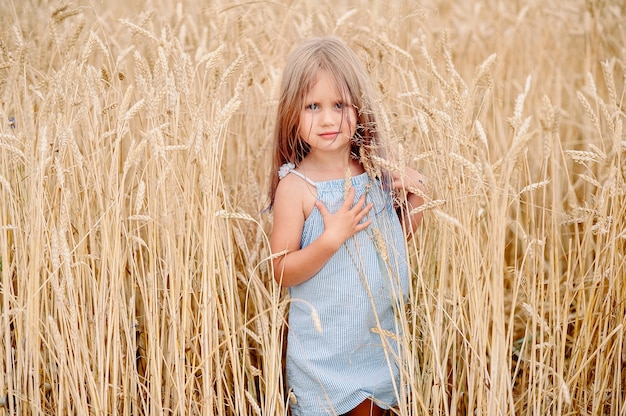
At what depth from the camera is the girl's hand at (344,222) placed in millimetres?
1537

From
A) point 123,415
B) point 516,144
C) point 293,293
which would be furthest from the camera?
point 293,293

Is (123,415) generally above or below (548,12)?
below

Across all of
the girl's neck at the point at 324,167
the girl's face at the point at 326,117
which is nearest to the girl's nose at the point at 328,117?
the girl's face at the point at 326,117

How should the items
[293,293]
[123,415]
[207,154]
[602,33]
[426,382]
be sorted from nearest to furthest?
[207,154]
[123,415]
[426,382]
[293,293]
[602,33]

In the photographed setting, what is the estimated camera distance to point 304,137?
5.34 feet

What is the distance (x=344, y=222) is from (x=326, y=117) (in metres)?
0.28

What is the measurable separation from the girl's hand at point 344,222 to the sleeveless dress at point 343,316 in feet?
0.20

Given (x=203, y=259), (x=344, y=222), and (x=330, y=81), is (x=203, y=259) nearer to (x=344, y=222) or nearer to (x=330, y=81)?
(x=344, y=222)

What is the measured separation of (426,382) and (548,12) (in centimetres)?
206

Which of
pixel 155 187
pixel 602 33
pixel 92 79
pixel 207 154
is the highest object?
pixel 602 33

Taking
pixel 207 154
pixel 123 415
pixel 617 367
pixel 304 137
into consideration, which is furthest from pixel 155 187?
pixel 617 367

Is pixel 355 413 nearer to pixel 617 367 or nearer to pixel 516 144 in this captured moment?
pixel 617 367

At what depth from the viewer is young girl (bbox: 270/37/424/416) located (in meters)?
1.61

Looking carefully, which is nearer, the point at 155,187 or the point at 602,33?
the point at 155,187
